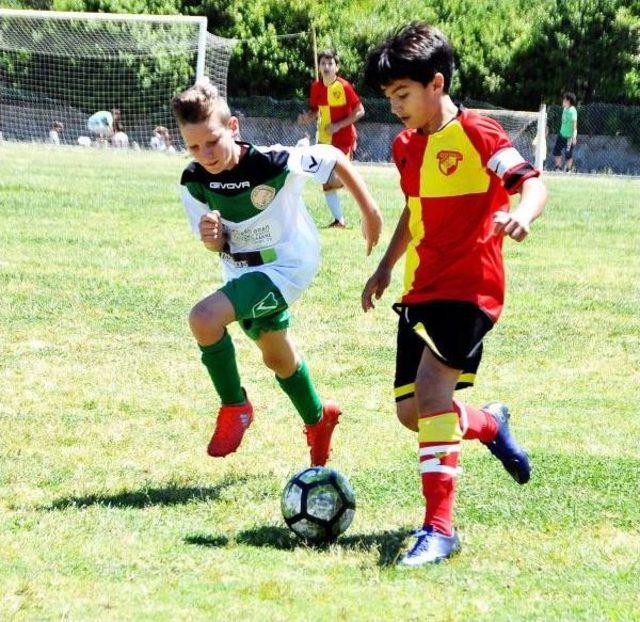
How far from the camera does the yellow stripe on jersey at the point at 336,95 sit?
1429 centimetres

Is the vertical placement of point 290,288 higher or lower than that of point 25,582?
higher

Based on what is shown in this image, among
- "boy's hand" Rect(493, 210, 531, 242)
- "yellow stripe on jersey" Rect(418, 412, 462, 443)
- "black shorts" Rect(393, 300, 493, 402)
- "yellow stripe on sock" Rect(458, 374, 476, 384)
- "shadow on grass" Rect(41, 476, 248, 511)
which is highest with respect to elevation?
"boy's hand" Rect(493, 210, 531, 242)

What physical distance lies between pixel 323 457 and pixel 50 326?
337 cm

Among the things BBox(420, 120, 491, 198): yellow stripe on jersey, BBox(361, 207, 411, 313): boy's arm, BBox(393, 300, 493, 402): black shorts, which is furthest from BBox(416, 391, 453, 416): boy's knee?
BBox(420, 120, 491, 198): yellow stripe on jersey

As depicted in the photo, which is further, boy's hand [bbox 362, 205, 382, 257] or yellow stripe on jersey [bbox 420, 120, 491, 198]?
boy's hand [bbox 362, 205, 382, 257]

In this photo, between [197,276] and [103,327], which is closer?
[103,327]

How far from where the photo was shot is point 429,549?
3740mm

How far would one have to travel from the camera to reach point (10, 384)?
20.6 feet

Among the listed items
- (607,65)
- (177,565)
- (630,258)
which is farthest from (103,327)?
(607,65)

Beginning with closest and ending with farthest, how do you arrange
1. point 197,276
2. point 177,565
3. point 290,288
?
point 177,565, point 290,288, point 197,276

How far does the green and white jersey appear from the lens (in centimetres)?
476

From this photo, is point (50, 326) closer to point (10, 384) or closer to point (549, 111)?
point (10, 384)

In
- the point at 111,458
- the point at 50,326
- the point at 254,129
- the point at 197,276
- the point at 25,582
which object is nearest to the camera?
the point at 25,582

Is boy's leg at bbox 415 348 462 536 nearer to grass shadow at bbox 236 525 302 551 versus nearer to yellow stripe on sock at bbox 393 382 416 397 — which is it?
yellow stripe on sock at bbox 393 382 416 397
